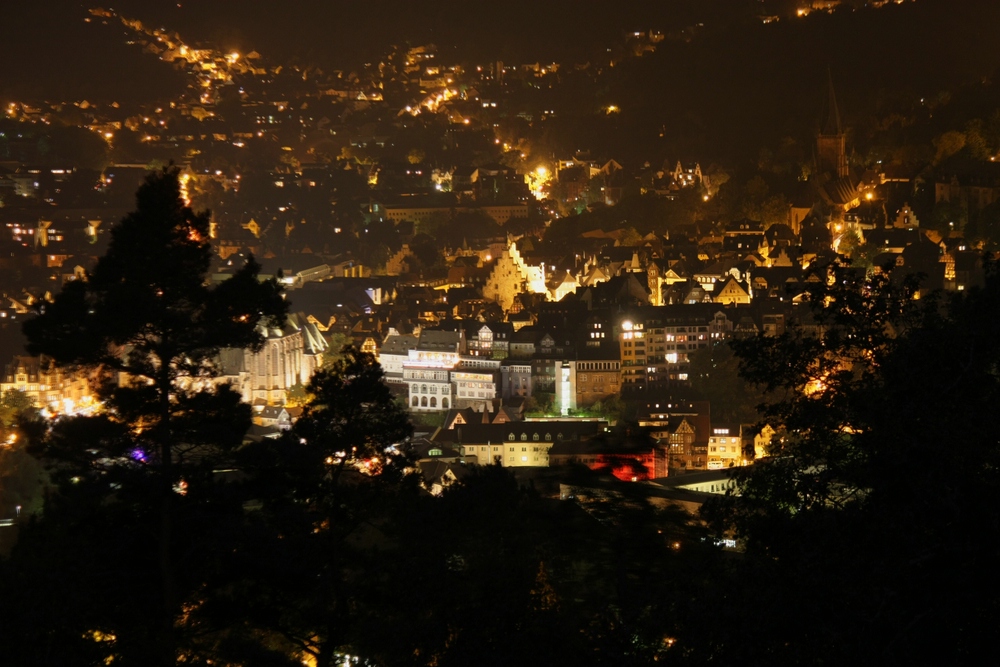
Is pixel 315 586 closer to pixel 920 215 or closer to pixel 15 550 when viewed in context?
pixel 15 550

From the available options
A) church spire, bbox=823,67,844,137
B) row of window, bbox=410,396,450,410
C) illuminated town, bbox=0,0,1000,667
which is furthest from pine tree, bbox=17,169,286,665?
church spire, bbox=823,67,844,137

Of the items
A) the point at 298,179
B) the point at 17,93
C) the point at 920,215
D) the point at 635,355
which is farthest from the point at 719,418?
the point at 17,93

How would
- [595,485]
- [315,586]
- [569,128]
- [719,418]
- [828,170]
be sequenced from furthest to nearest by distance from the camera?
[569,128] → [828,170] → [719,418] → [315,586] → [595,485]

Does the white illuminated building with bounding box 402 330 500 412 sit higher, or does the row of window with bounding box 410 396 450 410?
the white illuminated building with bounding box 402 330 500 412

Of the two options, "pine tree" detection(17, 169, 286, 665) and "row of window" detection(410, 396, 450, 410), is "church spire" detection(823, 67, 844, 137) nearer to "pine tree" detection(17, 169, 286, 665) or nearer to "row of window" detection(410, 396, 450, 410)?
"row of window" detection(410, 396, 450, 410)

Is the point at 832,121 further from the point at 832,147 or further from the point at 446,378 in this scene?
the point at 446,378

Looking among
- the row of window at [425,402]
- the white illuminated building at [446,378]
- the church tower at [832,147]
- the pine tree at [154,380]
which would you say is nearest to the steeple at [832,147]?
the church tower at [832,147]

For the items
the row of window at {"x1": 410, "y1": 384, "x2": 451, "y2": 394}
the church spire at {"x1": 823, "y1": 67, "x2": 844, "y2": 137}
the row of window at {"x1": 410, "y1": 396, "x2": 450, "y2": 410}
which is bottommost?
the row of window at {"x1": 410, "y1": 396, "x2": 450, "y2": 410}

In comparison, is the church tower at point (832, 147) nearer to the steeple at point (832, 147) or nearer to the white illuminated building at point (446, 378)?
the steeple at point (832, 147)
